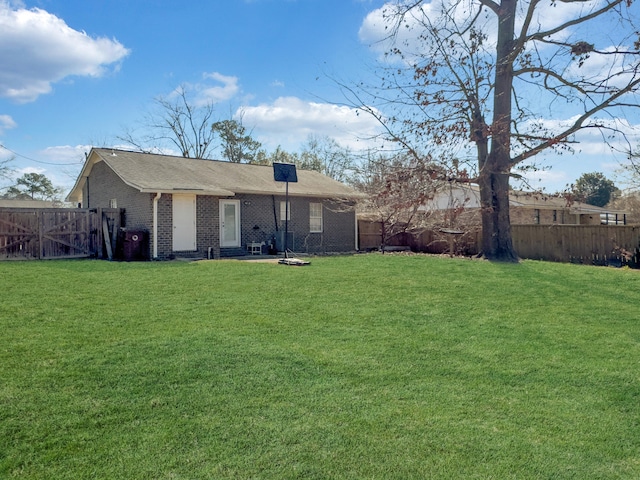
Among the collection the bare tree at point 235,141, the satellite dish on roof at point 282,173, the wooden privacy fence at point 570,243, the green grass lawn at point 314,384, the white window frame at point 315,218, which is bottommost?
A: the green grass lawn at point 314,384

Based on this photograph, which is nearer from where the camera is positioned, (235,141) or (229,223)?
(229,223)

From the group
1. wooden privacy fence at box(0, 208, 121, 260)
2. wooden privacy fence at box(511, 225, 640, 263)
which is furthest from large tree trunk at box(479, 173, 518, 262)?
wooden privacy fence at box(0, 208, 121, 260)

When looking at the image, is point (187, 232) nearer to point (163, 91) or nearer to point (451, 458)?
point (451, 458)

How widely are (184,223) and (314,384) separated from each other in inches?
475

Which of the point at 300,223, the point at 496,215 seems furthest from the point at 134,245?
the point at 496,215

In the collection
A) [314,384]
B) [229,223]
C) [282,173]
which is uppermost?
[282,173]

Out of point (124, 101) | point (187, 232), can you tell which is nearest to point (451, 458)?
point (187, 232)

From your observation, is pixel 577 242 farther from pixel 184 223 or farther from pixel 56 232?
pixel 56 232

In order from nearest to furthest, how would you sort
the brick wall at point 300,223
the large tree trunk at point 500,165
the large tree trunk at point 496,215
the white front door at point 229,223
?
the large tree trunk at point 500,165
the large tree trunk at point 496,215
the white front door at point 229,223
the brick wall at point 300,223

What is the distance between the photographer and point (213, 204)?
1600cm

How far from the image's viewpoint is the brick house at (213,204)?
15.1 meters

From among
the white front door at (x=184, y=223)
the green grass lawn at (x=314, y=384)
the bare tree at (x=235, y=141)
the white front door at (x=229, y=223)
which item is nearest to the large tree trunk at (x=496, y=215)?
the green grass lawn at (x=314, y=384)

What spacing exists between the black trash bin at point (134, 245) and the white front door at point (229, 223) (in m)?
2.75

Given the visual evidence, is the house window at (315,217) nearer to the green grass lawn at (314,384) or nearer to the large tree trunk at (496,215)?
the large tree trunk at (496,215)
